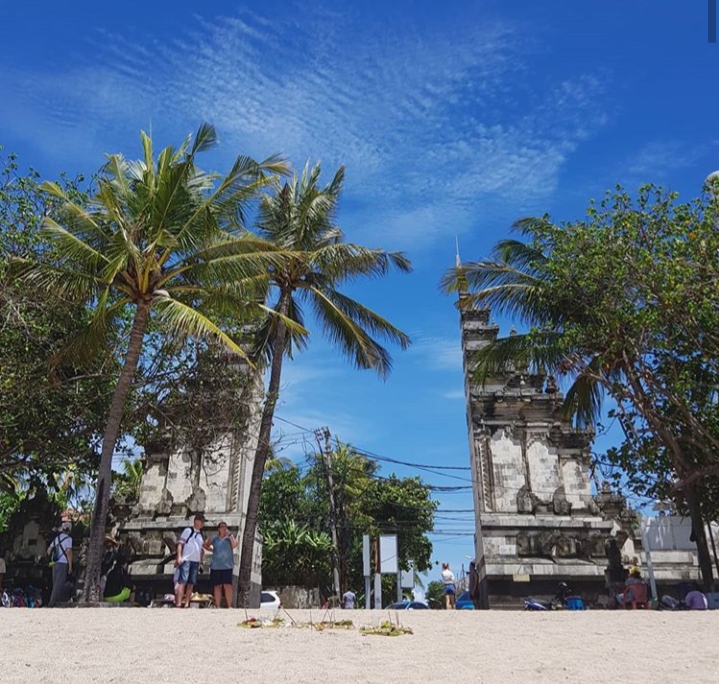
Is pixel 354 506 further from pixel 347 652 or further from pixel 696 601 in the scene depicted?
pixel 347 652

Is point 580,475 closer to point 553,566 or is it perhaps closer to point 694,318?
point 553,566

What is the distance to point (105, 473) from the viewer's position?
12070mm

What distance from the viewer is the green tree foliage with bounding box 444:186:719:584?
43.2 feet

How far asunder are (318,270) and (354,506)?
2171cm

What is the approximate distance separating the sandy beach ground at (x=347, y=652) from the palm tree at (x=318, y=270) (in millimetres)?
9103

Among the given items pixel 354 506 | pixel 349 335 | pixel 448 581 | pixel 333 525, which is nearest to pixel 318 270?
pixel 349 335

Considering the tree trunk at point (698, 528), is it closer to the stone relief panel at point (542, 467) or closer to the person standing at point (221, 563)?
the stone relief panel at point (542, 467)

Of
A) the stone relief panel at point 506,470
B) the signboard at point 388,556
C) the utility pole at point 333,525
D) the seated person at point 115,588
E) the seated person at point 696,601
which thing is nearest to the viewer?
the seated person at point 696,601

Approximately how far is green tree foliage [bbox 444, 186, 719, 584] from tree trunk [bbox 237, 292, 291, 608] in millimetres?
5898

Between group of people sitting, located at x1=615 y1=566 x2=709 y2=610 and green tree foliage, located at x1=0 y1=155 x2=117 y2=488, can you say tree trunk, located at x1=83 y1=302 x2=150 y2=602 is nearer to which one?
green tree foliage, located at x1=0 y1=155 x2=117 y2=488

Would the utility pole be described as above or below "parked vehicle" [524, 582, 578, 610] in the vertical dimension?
above

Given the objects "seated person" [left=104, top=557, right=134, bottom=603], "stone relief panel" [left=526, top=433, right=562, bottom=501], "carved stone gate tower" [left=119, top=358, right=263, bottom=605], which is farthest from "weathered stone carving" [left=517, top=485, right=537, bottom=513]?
"seated person" [left=104, top=557, right=134, bottom=603]

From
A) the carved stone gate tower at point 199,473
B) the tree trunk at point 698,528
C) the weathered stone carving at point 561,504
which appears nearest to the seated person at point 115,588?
the carved stone gate tower at point 199,473

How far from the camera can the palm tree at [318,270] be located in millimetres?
16641
